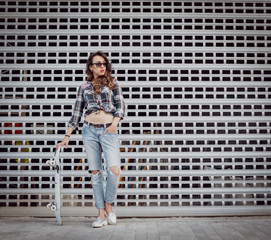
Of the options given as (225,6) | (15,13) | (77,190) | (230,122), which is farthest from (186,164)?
(15,13)

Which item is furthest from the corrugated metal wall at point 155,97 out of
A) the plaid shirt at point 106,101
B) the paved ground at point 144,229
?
the plaid shirt at point 106,101

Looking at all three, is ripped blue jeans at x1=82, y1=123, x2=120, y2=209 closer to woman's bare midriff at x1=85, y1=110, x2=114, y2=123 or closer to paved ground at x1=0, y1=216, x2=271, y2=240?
woman's bare midriff at x1=85, y1=110, x2=114, y2=123

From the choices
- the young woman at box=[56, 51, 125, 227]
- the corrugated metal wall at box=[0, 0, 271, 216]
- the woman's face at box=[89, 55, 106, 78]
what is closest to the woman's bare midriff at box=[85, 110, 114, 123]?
the young woman at box=[56, 51, 125, 227]

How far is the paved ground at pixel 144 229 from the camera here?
321 centimetres

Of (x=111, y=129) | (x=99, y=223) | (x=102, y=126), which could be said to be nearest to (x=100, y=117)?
(x=102, y=126)

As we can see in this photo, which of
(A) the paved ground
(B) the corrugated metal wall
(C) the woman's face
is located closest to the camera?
(A) the paved ground

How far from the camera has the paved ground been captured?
3.21 m

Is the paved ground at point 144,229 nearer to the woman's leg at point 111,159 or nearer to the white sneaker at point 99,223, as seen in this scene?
the white sneaker at point 99,223

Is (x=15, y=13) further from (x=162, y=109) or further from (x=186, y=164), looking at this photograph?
(x=186, y=164)

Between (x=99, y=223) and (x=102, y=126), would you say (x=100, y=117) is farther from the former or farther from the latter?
(x=99, y=223)

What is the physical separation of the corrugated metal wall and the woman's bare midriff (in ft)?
2.89

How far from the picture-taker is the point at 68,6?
14.9ft

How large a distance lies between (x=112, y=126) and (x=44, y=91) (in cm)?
170

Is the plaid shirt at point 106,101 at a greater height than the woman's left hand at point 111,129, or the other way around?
the plaid shirt at point 106,101
